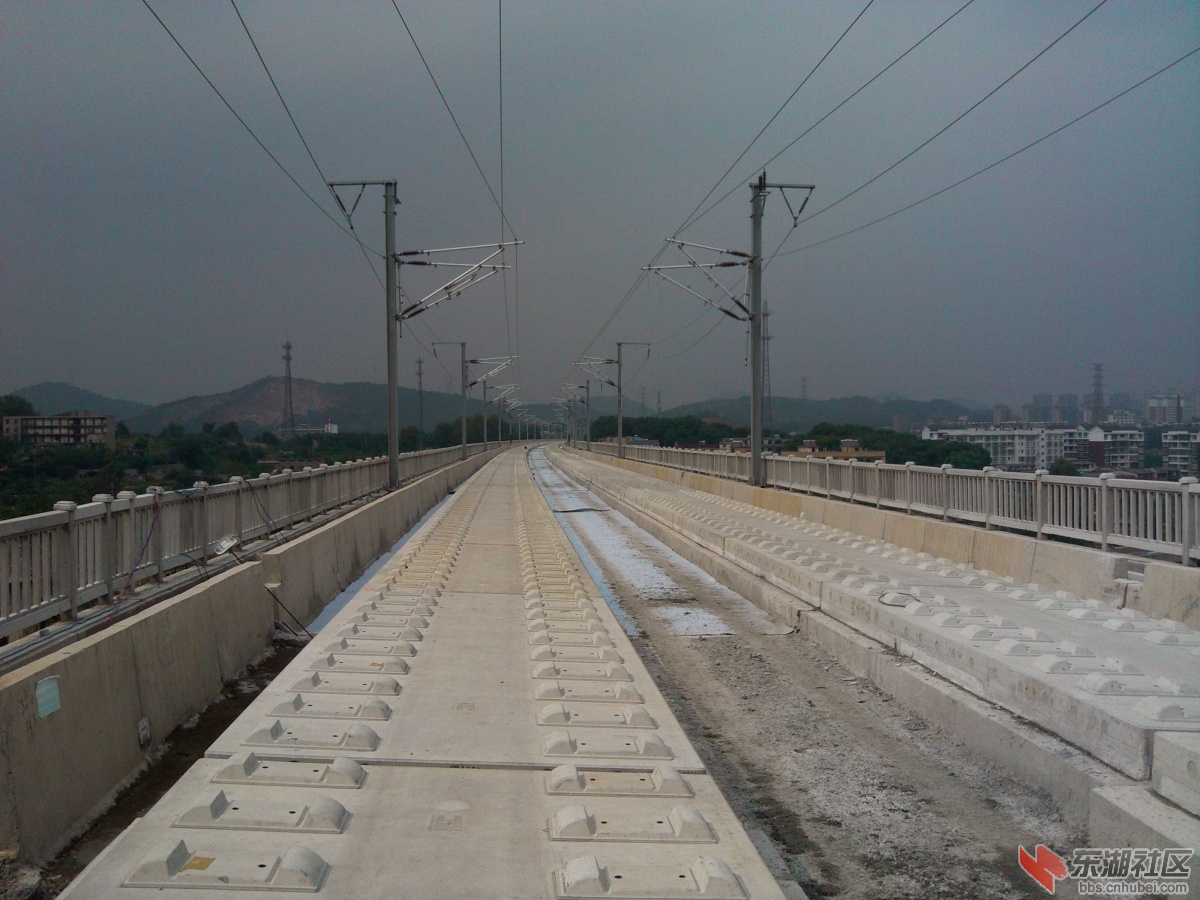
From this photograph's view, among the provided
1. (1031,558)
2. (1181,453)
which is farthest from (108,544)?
(1181,453)

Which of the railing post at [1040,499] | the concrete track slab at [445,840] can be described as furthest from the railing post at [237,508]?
the railing post at [1040,499]

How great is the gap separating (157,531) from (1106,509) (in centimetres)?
1105

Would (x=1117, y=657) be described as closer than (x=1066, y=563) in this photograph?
Yes

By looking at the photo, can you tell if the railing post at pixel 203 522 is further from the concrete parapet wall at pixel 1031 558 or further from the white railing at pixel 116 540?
the concrete parapet wall at pixel 1031 558

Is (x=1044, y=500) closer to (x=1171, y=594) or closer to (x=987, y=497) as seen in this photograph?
(x=987, y=497)

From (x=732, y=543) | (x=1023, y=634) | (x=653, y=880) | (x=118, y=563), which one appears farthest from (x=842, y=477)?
(x=653, y=880)

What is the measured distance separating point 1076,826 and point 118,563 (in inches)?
342

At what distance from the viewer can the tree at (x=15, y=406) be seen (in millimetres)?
20641

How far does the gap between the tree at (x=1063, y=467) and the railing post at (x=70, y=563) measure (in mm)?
12186

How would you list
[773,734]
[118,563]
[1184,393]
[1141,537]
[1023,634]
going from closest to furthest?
[773,734] → [1023,634] → [118,563] → [1141,537] → [1184,393]

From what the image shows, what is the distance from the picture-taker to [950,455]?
21.1 metres

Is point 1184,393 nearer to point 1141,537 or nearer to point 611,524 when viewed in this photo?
point 1141,537

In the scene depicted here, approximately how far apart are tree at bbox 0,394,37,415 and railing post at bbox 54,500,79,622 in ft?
42.7

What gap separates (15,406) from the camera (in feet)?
71.4
